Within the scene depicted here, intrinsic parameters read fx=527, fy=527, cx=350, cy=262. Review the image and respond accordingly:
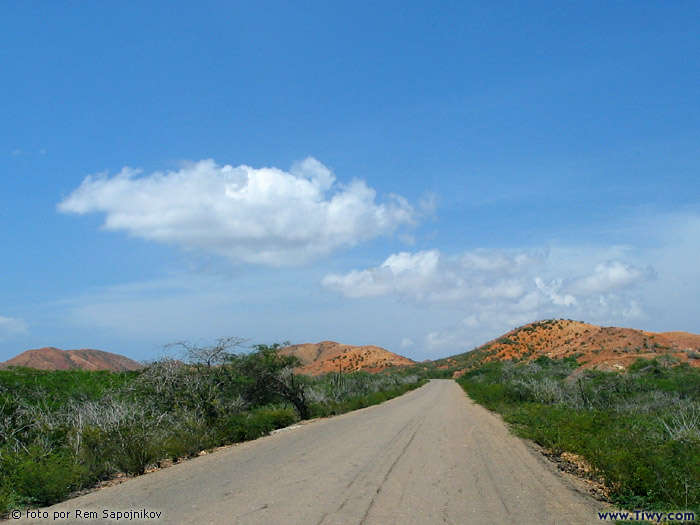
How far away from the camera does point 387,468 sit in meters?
11.9

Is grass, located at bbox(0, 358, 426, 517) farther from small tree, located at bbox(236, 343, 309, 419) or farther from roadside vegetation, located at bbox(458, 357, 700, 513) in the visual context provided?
roadside vegetation, located at bbox(458, 357, 700, 513)

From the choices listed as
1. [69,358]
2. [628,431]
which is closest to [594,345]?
[628,431]

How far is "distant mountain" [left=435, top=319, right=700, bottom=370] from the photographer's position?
157 ft

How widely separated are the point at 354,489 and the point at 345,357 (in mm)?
125798

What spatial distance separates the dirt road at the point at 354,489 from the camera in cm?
801

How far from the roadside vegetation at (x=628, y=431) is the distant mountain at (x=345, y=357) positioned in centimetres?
9339

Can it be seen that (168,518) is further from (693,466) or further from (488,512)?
(693,466)

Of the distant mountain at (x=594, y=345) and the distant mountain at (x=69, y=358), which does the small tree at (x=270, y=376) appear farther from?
the distant mountain at (x=69, y=358)

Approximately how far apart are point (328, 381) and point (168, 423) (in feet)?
85.6

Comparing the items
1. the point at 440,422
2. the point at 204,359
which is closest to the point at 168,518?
the point at 204,359

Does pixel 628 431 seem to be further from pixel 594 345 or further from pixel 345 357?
pixel 345 357

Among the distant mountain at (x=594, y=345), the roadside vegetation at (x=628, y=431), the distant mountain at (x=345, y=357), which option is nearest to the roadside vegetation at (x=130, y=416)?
the roadside vegetation at (x=628, y=431)

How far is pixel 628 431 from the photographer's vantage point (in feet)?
36.8

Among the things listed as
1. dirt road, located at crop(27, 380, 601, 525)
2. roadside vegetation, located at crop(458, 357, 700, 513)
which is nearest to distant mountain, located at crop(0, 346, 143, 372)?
roadside vegetation, located at crop(458, 357, 700, 513)
